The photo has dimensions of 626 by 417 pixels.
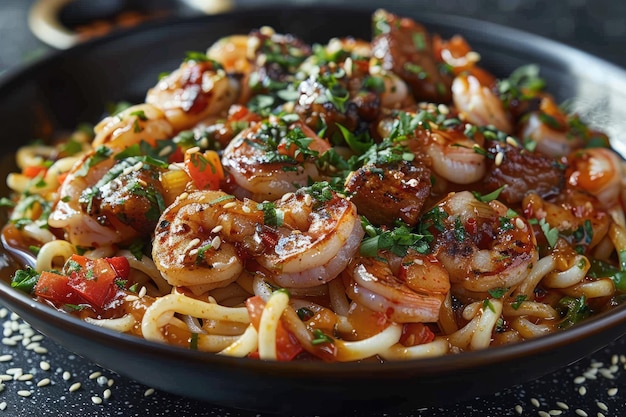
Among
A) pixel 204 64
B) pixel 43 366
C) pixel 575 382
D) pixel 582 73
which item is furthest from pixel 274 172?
pixel 582 73

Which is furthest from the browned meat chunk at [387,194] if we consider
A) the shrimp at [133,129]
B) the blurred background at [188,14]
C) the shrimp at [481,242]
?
the blurred background at [188,14]

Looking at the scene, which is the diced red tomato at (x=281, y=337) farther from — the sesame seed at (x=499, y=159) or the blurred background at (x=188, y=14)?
the blurred background at (x=188, y=14)

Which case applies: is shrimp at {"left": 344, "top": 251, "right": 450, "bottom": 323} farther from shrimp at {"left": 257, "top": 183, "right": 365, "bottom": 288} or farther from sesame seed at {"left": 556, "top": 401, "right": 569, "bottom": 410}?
sesame seed at {"left": 556, "top": 401, "right": 569, "bottom": 410}

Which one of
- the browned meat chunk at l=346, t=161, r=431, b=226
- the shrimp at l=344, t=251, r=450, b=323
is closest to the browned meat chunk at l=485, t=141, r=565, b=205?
the browned meat chunk at l=346, t=161, r=431, b=226

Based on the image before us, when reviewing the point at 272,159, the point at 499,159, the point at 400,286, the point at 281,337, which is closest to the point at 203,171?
the point at 272,159

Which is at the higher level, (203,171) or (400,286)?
(203,171)

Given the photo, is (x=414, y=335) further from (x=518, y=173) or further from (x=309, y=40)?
(x=309, y=40)

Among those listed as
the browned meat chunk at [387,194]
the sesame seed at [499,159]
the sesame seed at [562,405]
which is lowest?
the sesame seed at [562,405]
